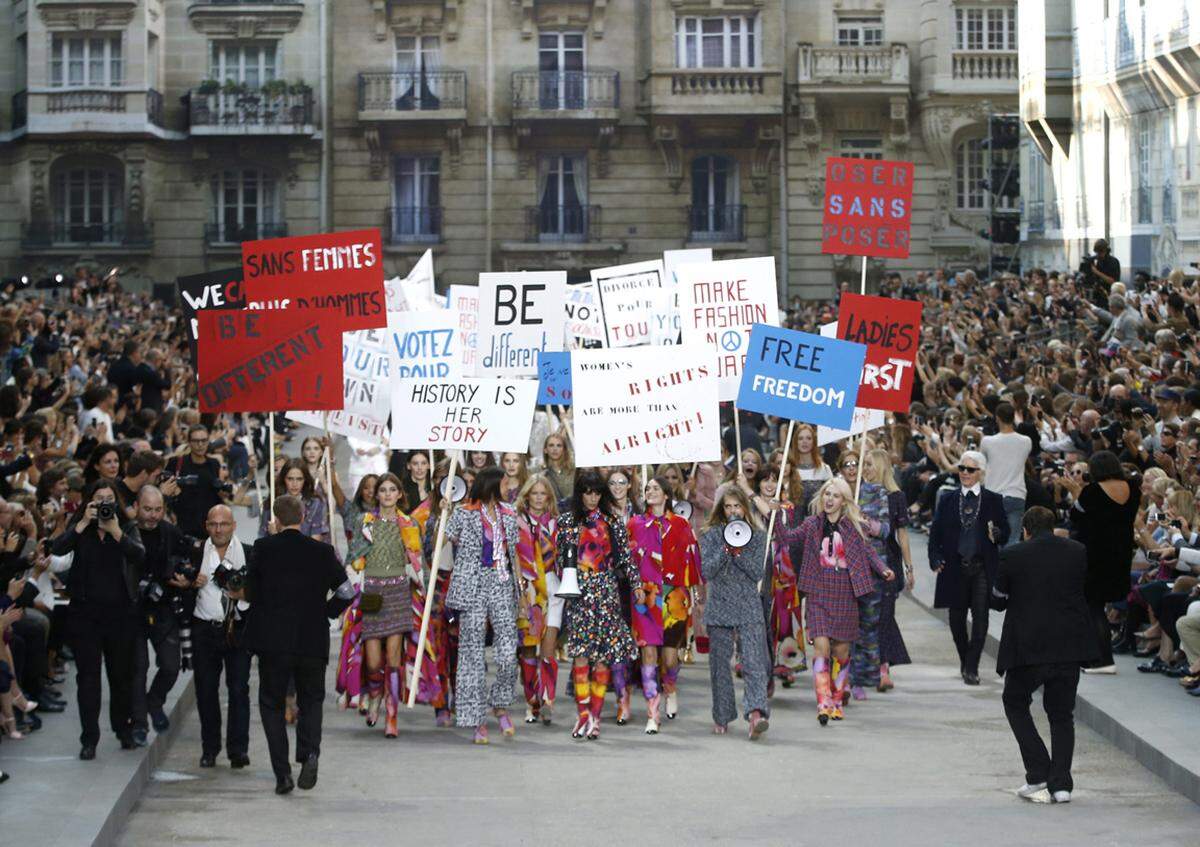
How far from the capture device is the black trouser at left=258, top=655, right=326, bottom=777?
12164mm

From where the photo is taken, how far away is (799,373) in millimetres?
15609

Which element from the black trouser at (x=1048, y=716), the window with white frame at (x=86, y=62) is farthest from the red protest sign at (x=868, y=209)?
the window with white frame at (x=86, y=62)

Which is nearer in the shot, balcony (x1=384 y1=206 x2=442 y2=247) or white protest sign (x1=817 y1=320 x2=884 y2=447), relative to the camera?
white protest sign (x1=817 y1=320 x2=884 y2=447)

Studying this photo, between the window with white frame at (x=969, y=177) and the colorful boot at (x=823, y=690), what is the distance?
36.6 m

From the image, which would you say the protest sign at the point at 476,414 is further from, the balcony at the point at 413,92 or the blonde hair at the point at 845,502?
the balcony at the point at 413,92

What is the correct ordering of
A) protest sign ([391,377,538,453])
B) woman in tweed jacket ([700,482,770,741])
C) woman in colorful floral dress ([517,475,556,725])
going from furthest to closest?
protest sign ([391,377,538,453]) → woman in colorful floral dress ([517,475,556,725]) → woman in tweed jacket ([700,482,770,741])

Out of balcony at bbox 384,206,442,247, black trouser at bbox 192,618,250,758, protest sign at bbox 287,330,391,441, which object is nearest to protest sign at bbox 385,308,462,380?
protest sign at bbox 287,330,391,441

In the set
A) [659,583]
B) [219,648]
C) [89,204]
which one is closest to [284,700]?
[219,648]

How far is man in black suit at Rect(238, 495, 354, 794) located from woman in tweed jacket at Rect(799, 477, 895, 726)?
373cm

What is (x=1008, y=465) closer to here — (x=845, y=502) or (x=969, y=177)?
(x=845, y=502)

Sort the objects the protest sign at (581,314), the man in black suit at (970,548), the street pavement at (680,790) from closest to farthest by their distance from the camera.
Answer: the street pavement at (680,790) → the man in black suit at (970,548) → the protest sign at (581,314)

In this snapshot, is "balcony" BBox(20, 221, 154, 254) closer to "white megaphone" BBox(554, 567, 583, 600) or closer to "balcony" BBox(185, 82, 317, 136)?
"balcony" BBox(185, 82, 317, 136)

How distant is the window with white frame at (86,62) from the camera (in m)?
49.3

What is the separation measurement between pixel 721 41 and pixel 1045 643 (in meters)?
39.8
